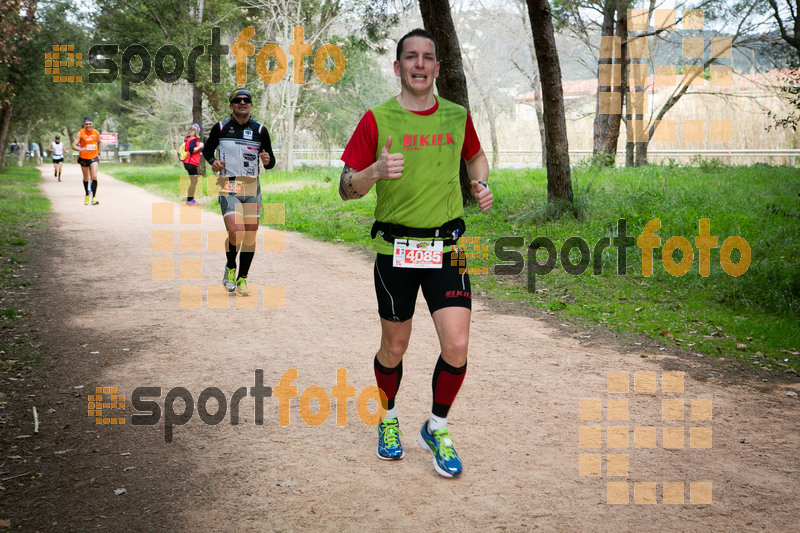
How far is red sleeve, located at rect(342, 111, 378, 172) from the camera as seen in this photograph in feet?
12.4

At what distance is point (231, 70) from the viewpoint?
30.9 meters

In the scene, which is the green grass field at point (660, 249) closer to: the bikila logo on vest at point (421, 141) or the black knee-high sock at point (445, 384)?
the black knee-high sock at point (445, 384)

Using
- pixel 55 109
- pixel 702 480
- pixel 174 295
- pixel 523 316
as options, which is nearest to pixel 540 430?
pixel 702 480

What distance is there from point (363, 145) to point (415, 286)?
85cm

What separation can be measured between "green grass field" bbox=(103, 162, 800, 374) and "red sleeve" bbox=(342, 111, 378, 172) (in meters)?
4.69

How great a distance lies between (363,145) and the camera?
379cm

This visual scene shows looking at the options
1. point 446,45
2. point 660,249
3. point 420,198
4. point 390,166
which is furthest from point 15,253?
point 660,249

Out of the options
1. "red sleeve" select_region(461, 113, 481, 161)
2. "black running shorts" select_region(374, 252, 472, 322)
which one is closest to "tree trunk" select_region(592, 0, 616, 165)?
"red sleeve" select_region(461, 113, 481, 161)

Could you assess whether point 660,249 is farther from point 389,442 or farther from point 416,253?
point 416,253

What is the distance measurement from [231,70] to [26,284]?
23.5 m

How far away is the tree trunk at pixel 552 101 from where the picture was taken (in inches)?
481

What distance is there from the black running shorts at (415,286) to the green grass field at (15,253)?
12.6 ft

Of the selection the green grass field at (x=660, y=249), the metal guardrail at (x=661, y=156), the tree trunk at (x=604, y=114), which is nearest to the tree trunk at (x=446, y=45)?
the green grass field at (x=660, y=249)

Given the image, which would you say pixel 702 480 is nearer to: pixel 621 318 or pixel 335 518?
pixel 335 518
